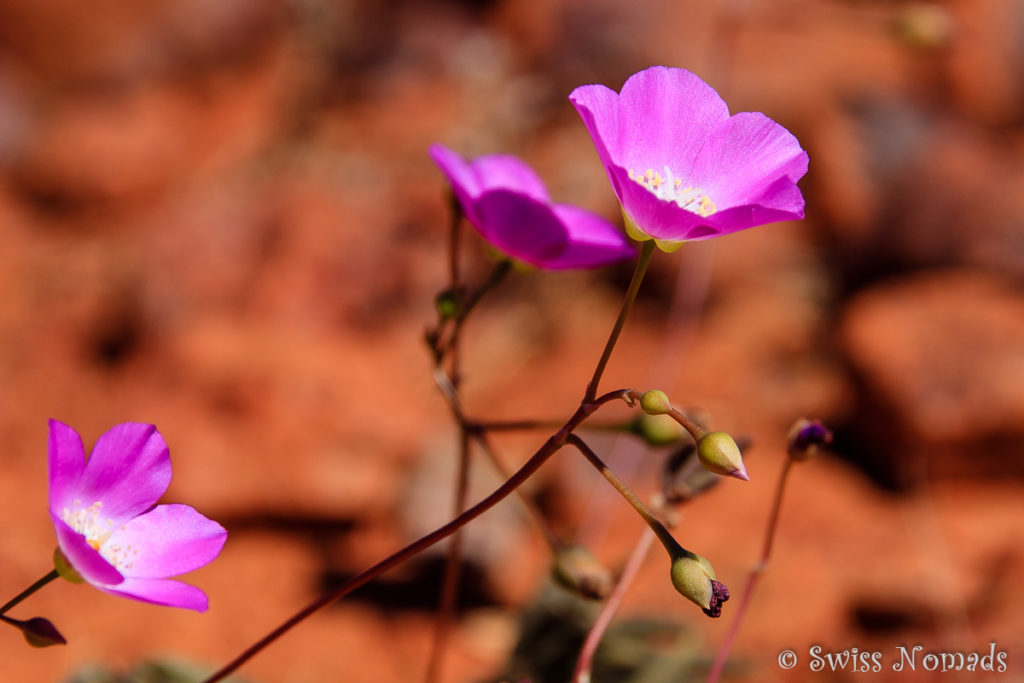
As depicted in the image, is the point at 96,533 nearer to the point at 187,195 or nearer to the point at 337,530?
the point at 337,530

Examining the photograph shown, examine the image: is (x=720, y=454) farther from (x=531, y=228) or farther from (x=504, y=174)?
(x=504, y=174)

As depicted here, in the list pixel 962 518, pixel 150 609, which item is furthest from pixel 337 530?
pixel 962 518

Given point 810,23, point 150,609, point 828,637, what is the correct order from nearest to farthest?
point 828,637
point 150,609
point 810,23

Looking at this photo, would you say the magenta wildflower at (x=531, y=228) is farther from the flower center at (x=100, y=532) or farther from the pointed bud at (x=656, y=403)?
the flower center at (x=100, y=532)

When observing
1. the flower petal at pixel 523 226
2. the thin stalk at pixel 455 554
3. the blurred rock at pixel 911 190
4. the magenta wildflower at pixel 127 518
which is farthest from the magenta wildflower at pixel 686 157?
the blurred rock at pixel 911 190

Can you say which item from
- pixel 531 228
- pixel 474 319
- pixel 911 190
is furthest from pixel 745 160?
pixel 911 190

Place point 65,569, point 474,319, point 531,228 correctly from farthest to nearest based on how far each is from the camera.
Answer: point 474,319 → point 531,228 → point 65,569
